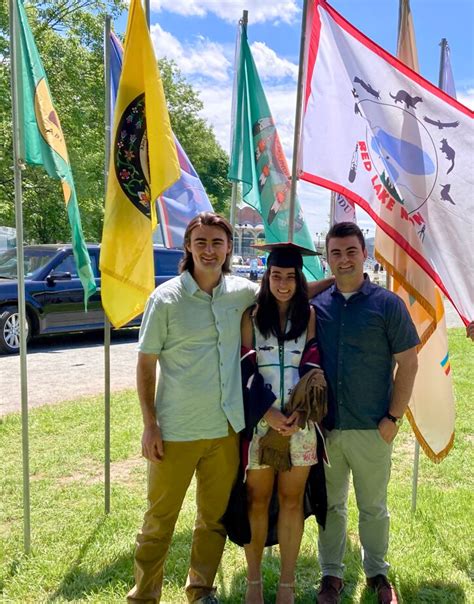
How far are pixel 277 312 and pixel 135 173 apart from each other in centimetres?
145

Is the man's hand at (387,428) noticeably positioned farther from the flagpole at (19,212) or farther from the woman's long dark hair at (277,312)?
the flagpole at (19,212)

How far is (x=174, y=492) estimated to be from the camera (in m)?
3.03

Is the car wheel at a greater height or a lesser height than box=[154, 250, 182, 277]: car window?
lesser

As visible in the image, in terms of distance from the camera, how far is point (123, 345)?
463 inches

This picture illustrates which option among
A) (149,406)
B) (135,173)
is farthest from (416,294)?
(135,173)

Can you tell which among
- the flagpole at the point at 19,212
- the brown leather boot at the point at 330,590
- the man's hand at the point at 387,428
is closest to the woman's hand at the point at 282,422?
the man's hand at the point at 387,428

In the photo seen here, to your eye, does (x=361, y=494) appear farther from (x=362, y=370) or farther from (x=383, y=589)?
(x=362, y=370)

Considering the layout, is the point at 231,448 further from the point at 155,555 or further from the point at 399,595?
the point at 399,595

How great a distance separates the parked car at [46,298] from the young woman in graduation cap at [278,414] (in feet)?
26.9

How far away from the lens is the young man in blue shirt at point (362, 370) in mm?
3078

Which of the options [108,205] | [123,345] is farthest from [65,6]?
[108,205]

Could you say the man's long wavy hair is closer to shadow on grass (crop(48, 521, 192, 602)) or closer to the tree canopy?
shadow on grass (crop(48, 521, 192, 602))

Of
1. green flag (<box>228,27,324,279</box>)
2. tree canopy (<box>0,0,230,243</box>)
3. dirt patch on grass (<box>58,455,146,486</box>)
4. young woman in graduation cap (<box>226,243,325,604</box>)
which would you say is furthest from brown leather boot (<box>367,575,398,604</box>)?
tree canopy (<box>0,0,230,243</box>)

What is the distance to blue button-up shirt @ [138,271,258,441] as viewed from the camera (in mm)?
2938
